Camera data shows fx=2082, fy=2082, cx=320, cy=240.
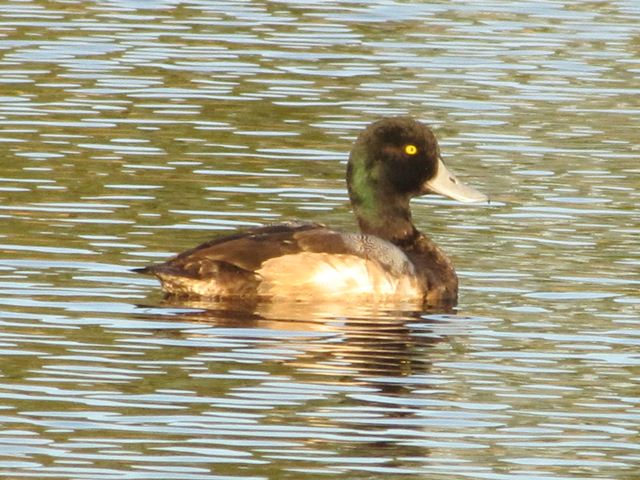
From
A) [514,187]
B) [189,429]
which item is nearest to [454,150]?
[514,187]

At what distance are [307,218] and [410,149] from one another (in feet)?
4.52

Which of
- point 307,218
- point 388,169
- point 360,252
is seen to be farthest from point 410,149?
point 307,218

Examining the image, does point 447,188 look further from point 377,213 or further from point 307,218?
point 307,218

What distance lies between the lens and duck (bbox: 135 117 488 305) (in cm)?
1249

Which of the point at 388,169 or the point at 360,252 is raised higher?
the point at 388,169

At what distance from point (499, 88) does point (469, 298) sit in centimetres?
767

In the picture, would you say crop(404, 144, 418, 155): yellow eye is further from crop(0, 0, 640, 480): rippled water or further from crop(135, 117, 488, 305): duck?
crop(0, 0, 640, 480): rippled water

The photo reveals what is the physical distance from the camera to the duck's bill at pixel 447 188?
556 inches

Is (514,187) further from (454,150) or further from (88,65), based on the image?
(88,65)

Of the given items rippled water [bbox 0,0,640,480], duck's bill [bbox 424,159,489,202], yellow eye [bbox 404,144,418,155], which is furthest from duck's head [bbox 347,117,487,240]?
rippled water [bbox 0,0,640,480]

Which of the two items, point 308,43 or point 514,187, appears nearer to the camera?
point 514,187

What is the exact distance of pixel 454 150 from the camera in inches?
687

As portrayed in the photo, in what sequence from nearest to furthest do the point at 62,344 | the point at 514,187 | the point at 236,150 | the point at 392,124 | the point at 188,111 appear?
the point at 62,344 < the point at 392,124 < the point at 514,187 < the point at 236,150 < the point at 188,111

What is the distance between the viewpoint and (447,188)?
14.1m
